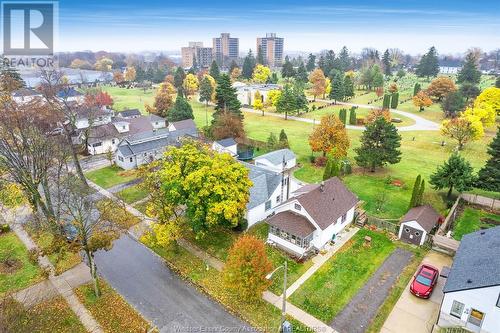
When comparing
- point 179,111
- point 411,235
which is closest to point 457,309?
point 411,235

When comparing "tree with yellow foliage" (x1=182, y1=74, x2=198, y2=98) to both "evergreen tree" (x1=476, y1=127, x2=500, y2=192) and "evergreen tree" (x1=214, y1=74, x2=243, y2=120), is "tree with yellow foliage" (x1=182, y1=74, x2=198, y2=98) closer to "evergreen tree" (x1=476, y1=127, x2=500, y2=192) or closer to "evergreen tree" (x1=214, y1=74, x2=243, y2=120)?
"evergreen tree" (x1=214, y1=74, x2=243, y2=120)

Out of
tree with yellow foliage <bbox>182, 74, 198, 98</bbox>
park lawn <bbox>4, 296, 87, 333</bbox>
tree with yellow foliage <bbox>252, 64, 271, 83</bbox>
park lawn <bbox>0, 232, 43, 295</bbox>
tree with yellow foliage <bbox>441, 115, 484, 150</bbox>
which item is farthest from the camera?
tree with yellow foliage <bbox>252, 64, 271, 83</bbox>

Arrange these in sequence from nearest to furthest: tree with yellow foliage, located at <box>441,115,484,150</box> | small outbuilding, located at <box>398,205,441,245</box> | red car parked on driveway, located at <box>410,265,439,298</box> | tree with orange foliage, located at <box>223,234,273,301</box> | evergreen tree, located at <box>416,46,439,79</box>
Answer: tree with orange foliage, located at <box>223,234,273,301</box> → red car parked on driveway, located at <box>410,265,439,298</box> → small outbuilding, located at <box>398,205,441,245</box> → tree with yellow foliage, located at <box>441,115,484,150</box> → evergreen tree, located at <box>416,46,439,79</box>

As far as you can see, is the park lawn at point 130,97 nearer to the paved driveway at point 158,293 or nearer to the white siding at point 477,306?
the paved driveway at point 158,293

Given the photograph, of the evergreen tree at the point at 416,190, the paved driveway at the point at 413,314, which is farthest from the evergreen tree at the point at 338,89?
the paved driveway at the point at 413,314

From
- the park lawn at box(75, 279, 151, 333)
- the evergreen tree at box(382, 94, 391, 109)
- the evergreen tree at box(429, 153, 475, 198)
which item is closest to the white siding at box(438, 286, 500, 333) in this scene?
the evergreen tree at box(429, 153, 475, 198)

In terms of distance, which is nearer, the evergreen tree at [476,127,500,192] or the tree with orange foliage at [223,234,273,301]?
the tree with orange foliage at [223,234,273,301]
